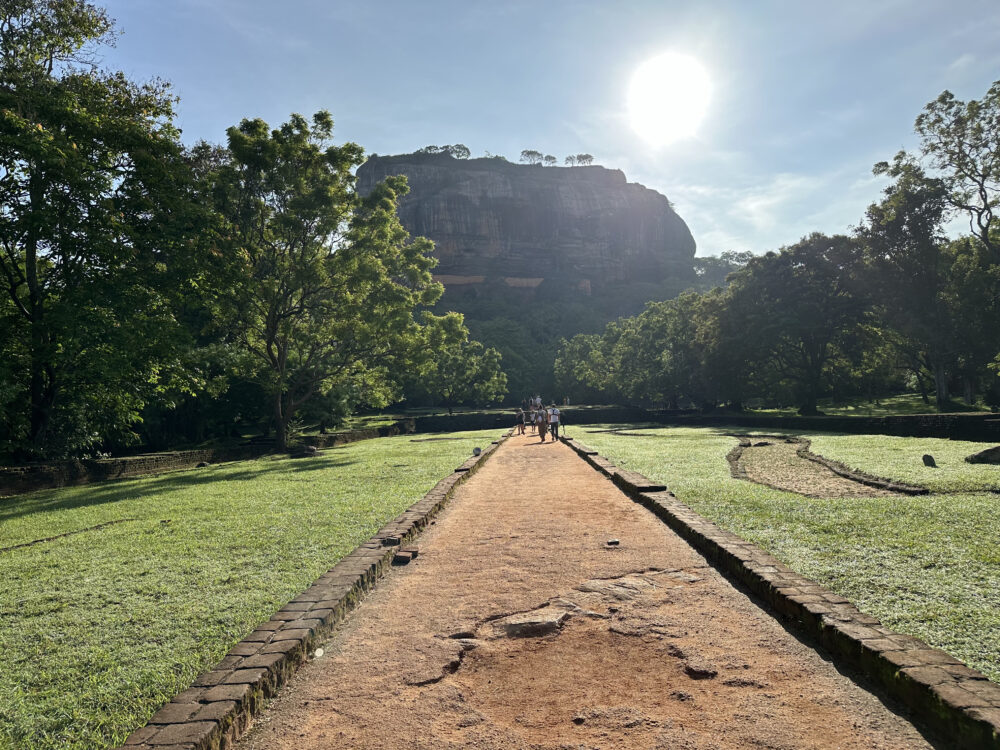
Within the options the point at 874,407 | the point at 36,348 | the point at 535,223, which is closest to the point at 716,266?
the point at 535,223

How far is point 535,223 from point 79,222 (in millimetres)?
118435

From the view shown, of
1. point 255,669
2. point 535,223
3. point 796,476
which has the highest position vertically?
point 535,223

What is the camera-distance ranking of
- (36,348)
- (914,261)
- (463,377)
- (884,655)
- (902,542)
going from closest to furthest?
1. (884,655)
2. (902,542)
3. (36,348)
4. (914,261)
5. (463,377)

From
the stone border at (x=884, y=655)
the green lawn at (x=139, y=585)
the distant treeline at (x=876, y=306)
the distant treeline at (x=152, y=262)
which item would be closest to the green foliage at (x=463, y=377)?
the distant treeline at (x=876, y=306)

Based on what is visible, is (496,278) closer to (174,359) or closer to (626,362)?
(626,362)

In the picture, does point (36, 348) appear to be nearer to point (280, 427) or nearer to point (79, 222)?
point (79, 222)

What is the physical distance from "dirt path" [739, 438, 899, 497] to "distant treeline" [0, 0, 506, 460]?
13.3m

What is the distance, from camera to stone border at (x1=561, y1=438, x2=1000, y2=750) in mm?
2395

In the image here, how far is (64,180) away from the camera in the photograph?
13.8 metres

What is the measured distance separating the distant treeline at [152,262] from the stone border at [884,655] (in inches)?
556

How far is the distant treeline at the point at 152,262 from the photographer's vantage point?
13.9 m

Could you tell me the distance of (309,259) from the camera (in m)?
21.4

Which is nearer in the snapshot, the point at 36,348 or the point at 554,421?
the point at 36,348

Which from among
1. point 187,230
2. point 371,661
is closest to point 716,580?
point 371,661
